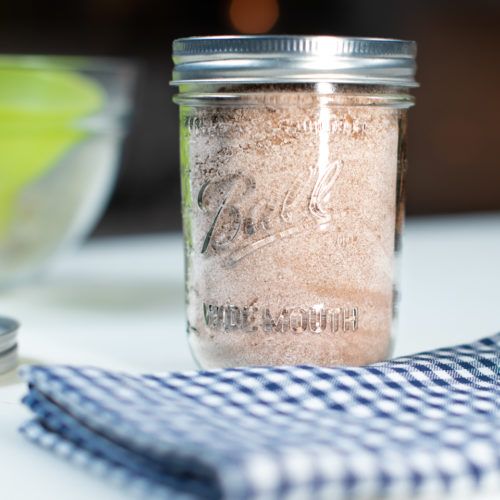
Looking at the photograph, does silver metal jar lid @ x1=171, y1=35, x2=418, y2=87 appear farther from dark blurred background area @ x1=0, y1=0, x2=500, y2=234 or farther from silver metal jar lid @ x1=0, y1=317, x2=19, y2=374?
dark blurred background area @ x1=0, y1=0, x2=500, y2=234

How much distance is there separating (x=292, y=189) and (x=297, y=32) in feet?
3.16

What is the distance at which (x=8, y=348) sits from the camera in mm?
659

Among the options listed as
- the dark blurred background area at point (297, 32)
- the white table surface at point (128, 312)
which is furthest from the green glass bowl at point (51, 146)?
the dark blurred background area at point (297, 32)

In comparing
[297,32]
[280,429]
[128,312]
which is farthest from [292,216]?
[297,32]

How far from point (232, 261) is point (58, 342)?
22cm

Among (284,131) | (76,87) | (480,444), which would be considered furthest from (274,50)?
(76,87)

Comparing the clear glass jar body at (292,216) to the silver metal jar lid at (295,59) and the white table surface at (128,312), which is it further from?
the white table surface at (128,312)

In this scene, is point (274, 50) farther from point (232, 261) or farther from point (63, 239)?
point (63, 239)

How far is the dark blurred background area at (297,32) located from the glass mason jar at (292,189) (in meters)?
0.82

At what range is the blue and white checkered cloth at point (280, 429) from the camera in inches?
15.8

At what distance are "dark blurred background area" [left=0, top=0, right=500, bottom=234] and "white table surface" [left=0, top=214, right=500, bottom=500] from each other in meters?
0.20

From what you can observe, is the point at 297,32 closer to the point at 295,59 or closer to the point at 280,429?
the point at 295,59

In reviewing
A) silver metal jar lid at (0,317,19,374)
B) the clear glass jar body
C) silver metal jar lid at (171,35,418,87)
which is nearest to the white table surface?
silver metal jar lid at (0,317,19,374)

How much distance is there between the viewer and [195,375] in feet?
1.80
